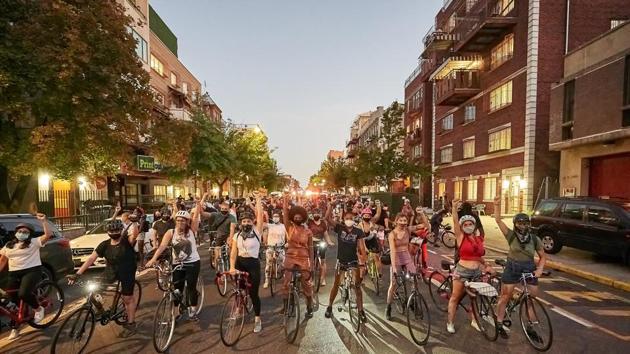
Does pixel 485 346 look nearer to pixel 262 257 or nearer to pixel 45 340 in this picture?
pixel 45 340

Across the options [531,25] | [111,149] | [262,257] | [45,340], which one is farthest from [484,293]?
[531,25]

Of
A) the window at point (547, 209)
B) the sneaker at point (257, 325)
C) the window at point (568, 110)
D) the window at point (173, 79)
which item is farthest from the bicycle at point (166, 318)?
the window at point (173, 79)

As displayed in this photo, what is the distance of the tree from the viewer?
10.6 metres

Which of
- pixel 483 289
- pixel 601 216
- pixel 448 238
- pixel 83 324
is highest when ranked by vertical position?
pixel 601 216

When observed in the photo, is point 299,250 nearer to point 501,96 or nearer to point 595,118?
point 595,118

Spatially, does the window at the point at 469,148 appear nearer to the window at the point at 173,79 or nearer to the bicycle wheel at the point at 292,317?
the bicycle wheel at the point at 292,317

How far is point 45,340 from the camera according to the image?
5.65m

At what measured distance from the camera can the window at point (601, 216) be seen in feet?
35.0

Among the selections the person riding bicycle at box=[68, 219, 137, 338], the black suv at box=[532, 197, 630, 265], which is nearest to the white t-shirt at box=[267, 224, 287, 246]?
the person riding bicycle at box=[68, 219, 137, 338]

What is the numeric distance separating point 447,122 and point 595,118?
812 inches

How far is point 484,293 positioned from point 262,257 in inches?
325

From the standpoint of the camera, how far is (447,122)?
3781 cm

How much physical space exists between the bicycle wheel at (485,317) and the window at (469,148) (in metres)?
28.5

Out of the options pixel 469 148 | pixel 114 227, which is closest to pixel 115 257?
pixel 114 227
